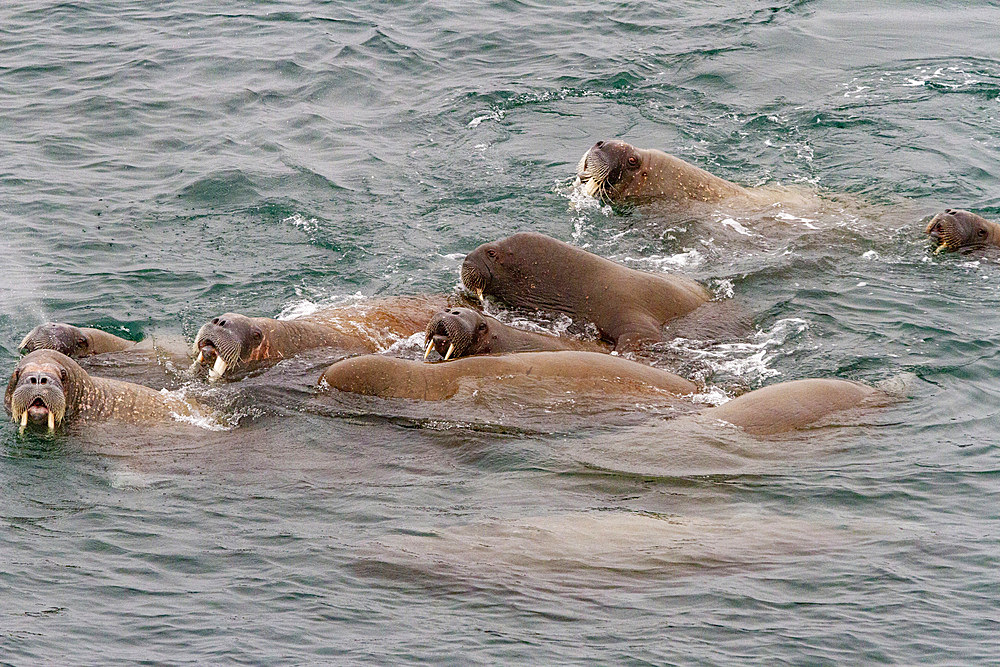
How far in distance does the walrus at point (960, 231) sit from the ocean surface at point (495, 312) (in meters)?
0.26

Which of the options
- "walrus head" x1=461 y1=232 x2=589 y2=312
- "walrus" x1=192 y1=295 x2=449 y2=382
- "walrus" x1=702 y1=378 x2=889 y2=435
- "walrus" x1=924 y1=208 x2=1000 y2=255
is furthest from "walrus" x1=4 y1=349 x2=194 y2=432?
"walrus" x1=924 y1=208 x2=1000 y2=255

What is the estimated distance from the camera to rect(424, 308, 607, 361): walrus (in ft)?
34.0

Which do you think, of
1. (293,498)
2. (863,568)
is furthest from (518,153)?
(863,568)

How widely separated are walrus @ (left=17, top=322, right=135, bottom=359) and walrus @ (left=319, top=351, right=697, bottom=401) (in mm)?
2258

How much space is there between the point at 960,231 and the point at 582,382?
5488mm

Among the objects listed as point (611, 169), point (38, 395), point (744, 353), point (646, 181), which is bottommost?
point (744, 353)

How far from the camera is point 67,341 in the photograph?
35.4ft

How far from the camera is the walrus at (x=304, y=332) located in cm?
1058

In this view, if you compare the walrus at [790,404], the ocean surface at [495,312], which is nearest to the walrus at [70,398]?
the ocean surface at [495,312]

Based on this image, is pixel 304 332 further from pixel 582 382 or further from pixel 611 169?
pixel 611 169

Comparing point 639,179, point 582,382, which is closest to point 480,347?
point 582,382

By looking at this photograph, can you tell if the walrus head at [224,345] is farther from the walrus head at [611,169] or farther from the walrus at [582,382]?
the walrus head at [611,169]

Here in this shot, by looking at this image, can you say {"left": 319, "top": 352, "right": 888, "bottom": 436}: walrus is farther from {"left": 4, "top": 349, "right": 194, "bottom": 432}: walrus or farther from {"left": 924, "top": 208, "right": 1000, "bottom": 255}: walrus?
{"left": 924, "top": 208, "right": 1000, "bottom": 255}: walrus

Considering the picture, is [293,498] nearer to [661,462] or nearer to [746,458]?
[661,462]
